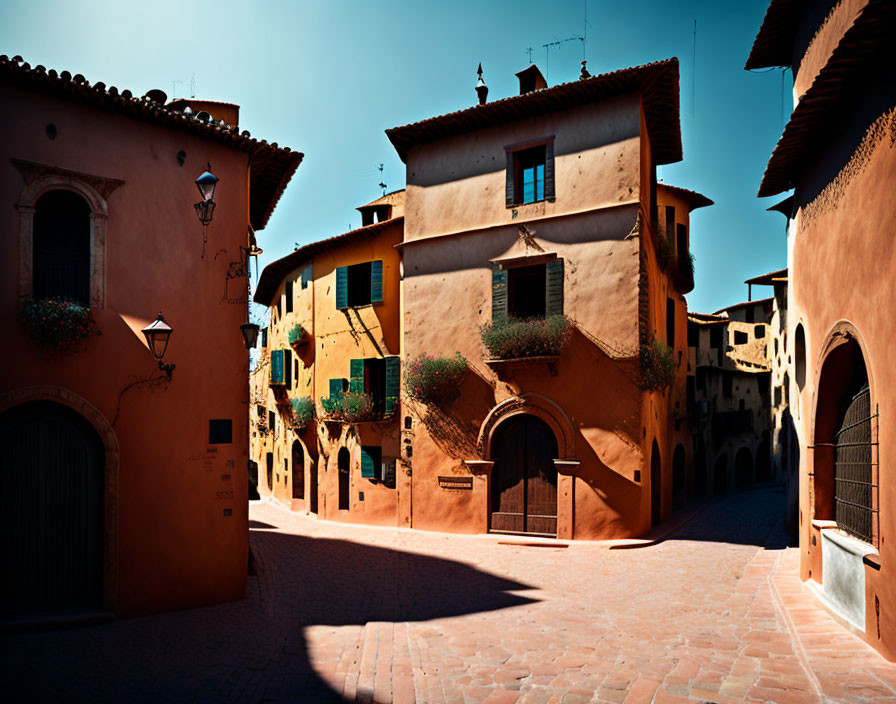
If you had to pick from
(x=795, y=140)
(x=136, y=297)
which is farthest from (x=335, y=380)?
(x=795, y=140)

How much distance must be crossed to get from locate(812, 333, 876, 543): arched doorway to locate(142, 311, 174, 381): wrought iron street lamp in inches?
366

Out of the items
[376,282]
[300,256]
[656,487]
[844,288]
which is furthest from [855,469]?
[300,256]

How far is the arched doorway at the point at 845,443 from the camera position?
755 centimetres

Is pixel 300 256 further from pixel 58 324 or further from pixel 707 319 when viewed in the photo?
pixel 707 319

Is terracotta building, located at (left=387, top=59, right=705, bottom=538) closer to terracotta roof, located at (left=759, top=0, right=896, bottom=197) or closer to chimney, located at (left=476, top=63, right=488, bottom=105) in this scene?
chimney, located at (left=476, top=63, right=488, bottom=105)

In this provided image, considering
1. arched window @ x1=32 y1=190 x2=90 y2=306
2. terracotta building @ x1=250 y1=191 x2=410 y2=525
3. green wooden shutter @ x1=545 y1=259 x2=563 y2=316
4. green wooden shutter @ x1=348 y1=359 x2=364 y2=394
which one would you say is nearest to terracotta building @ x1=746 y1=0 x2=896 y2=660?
green wooden shutter @ x1=545 y1=259 x2=563 y2=316

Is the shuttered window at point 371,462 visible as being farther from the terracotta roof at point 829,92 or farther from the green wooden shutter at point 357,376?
the terracotta roof at point 829,92

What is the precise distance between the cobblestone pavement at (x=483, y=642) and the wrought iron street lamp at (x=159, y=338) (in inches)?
147

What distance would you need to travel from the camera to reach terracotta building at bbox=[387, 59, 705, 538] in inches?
606

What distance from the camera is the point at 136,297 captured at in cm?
968

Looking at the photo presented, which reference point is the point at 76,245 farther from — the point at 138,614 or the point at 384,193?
the point at 384,193

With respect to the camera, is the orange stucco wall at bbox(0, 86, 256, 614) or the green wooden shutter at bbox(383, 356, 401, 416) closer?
the orange stucco wall at bbox(0, 86, 256, 614)

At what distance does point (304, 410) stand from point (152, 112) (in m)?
14.3

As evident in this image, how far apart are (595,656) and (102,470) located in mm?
7322
